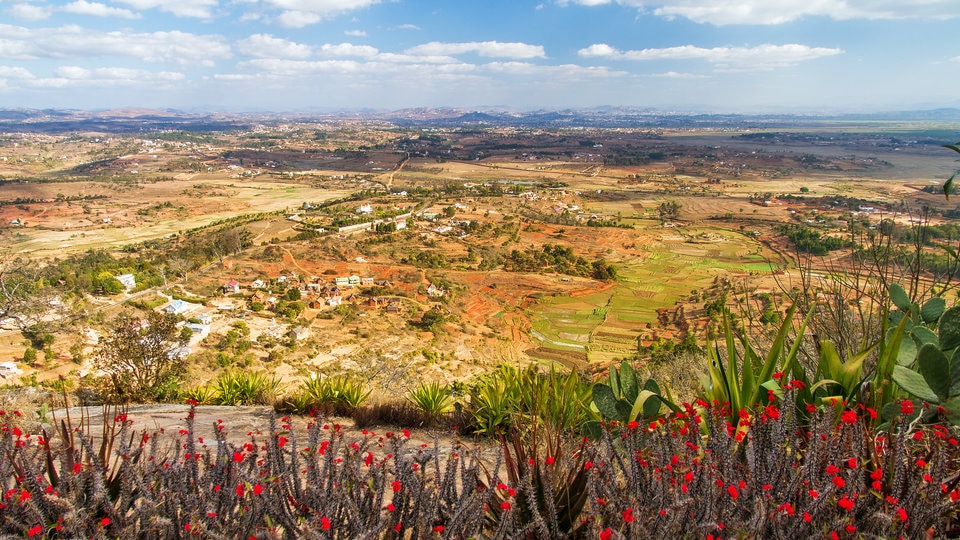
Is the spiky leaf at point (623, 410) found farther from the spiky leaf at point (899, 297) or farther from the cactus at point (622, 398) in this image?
the spiky leaf at point (899, 297)

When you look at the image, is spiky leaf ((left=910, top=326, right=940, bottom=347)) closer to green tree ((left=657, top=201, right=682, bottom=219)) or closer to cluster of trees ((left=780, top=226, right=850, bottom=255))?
cluster of trees ((left=780, top=226, right=850, bottom=255))

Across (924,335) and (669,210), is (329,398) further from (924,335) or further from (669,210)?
(669,210)

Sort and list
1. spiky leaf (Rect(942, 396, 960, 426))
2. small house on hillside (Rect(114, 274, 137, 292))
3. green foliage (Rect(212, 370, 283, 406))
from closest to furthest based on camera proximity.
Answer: spiky leaf (Rect(942, 396, 960, 426))
green foliage (Rect(212, 370, 283, 406))
small house on hillside (Rect(114, 274, 137, 292))

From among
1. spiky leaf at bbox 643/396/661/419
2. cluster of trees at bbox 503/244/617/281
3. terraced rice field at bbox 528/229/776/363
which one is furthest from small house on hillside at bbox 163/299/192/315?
spiky leaf at bbox 643/396/661/419

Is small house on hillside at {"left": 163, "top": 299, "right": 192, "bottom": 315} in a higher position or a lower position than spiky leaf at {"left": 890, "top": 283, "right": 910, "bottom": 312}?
lower

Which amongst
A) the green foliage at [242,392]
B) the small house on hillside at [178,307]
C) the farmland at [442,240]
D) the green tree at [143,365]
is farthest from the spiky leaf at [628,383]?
the small house on hillside at [178,307]

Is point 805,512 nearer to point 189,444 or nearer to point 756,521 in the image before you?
point 756,521
